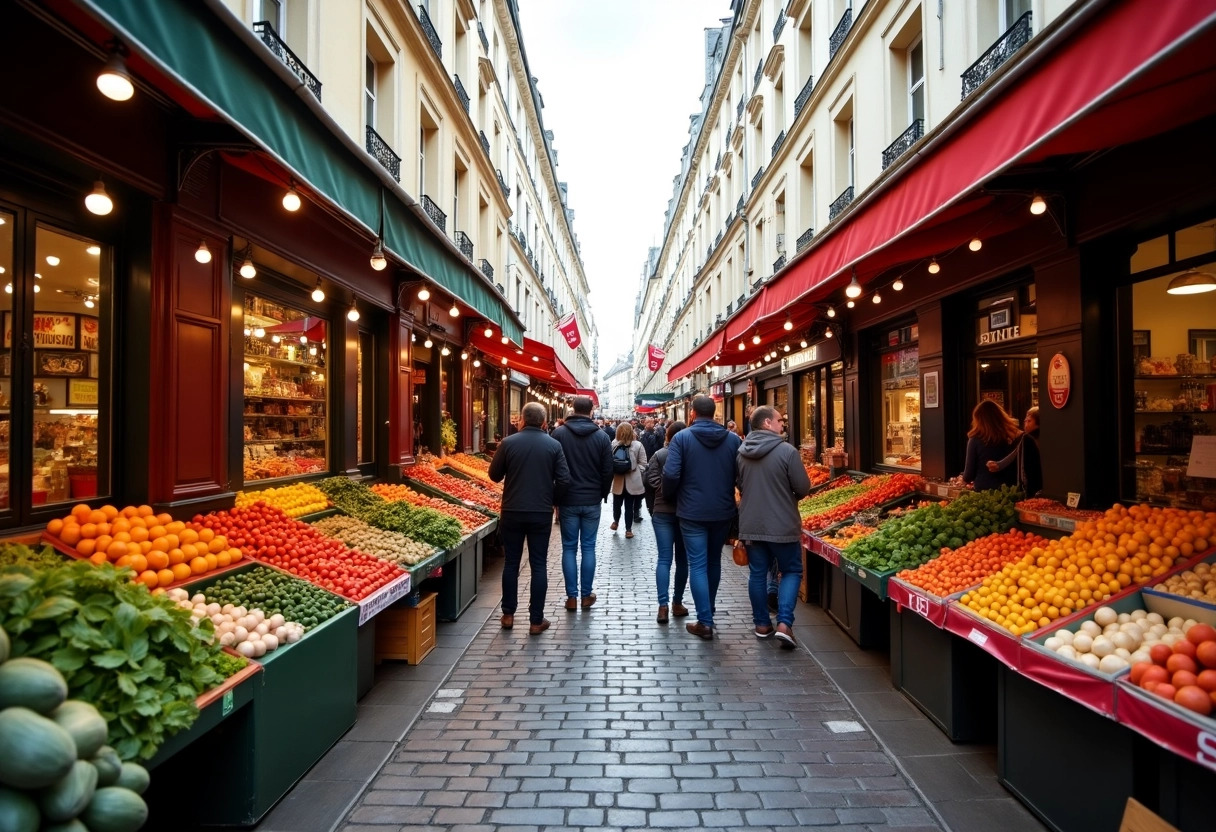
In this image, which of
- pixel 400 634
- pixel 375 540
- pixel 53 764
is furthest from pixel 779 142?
pixel 53 764

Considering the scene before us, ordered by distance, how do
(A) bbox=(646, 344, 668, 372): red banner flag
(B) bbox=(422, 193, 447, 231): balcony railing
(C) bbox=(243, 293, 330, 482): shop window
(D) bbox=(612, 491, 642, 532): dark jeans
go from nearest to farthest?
(C) bbox=(243, 293, 330, 482): shop window, (B) bbox=(422, 193, 447, 231): balcony railing, (D) bbox=(612, 491, 642, 532): dark jeans, (A) bbox=(646, 344, 668, 372): red banner flag

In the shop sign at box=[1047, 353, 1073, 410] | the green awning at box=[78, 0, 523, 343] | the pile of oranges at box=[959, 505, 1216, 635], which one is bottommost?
the pile of oranges at box=[959, 505, 1216, 635]

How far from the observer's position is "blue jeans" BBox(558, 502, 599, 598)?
7.34 m

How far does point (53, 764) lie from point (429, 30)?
1300 cm

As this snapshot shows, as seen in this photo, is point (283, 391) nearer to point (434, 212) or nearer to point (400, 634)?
point (400, 634)

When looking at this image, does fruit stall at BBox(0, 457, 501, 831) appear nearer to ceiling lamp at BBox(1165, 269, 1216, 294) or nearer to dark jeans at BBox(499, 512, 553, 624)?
dark jeans at BBox(499, 512, 553, 624)

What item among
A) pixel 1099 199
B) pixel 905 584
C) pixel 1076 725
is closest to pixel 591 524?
pixel 905 584

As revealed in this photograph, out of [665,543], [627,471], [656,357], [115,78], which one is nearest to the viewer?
[115,78]

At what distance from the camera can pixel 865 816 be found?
350 cm

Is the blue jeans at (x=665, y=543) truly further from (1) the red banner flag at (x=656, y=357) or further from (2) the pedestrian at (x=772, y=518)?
(1) the red banner flag at (x=656, y=357)

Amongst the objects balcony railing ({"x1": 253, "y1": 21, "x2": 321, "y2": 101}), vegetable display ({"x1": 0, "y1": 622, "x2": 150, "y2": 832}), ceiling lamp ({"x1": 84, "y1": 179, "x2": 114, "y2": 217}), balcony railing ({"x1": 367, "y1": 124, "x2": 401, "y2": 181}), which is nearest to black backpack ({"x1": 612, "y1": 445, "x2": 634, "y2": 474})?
balcony railing ({"x1": 367, "y1": 124, "x2": 401, "y2": 181})

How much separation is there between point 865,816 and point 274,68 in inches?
206

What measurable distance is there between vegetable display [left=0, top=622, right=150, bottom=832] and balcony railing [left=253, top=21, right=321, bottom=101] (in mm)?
5923

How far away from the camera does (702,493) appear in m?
6.55
